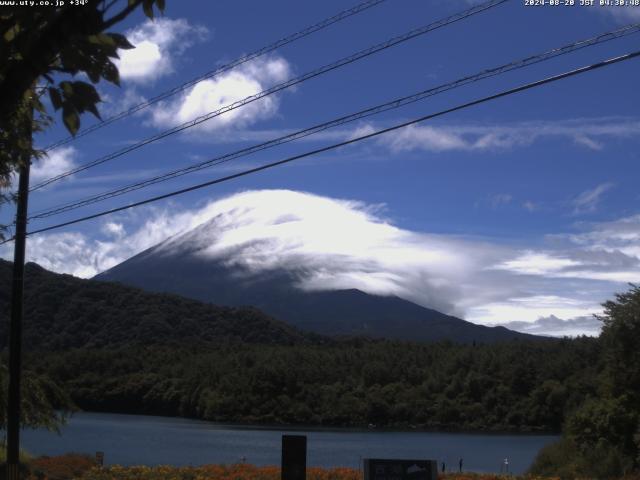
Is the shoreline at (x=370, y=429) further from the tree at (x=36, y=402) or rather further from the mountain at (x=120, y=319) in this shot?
the tree at (x=36, y=402)

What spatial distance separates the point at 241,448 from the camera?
5050cm

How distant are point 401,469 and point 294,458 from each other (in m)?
1.51

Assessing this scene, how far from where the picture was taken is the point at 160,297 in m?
167

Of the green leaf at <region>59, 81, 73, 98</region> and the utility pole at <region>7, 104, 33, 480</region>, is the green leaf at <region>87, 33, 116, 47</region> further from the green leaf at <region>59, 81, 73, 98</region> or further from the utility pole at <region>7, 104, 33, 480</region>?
the utility pole at <region>7, 104, 33, 480</region>

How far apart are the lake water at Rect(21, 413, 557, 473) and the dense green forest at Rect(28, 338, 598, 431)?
1505cm

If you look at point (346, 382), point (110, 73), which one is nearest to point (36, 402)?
point (110, 73)

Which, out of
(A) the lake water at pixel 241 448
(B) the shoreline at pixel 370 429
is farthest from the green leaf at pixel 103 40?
(B) the shoreline at pixel 370 429

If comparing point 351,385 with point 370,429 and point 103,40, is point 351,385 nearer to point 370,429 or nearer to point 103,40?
point 370,429

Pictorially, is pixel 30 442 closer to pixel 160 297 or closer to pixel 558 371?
pixel 558 371

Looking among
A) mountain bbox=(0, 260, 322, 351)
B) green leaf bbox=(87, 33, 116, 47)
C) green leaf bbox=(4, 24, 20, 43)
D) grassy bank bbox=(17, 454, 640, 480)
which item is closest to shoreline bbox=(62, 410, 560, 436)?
mountain bbox=(0, 260, 322, 351)

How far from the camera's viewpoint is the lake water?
140 feet

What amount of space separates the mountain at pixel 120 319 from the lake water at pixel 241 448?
6594 cm

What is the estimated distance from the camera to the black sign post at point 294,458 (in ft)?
40.2

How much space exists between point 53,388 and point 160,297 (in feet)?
462
